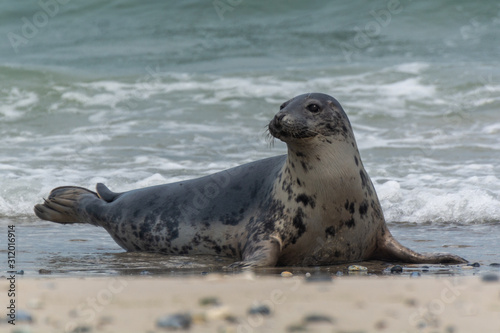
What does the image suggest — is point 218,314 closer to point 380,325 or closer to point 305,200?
point 380,325

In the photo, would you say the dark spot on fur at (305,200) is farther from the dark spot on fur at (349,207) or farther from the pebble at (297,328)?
the pebble at (297,328)

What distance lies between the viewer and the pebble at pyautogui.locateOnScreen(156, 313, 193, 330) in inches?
93.9

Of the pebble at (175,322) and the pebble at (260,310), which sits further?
the pebble at (260,310)

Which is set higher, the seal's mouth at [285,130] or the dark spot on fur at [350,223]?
the seal's mouth at [285,130]

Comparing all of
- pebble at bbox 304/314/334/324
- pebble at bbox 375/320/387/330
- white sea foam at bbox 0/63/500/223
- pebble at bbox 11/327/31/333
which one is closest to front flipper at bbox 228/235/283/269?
pebble at bbox 304/314/334/324

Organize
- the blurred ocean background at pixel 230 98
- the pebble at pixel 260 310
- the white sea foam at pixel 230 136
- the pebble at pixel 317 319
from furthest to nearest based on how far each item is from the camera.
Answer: the white sea foam at pixel 230 136, the blurred ocean background at pixel 230 98, the pebble at pixel 260 310, the pebble at pixel 317 319

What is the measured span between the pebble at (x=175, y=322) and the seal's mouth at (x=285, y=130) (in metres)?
1.84

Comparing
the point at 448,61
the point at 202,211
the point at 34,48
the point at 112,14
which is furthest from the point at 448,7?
the point at 202,211

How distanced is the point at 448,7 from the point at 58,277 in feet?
41.7

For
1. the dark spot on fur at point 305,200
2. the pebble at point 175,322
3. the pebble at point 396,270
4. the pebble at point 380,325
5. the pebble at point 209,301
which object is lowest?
the pebble at point 380,325

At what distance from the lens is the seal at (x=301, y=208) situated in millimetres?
4363

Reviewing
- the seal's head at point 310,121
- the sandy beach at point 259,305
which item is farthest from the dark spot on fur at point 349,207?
the sandy beach at point 259,305

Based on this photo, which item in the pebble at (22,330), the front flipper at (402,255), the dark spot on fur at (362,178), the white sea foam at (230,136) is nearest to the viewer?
the pebble at (22,330)

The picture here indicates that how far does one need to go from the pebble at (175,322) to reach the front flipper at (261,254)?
1.69 meters
